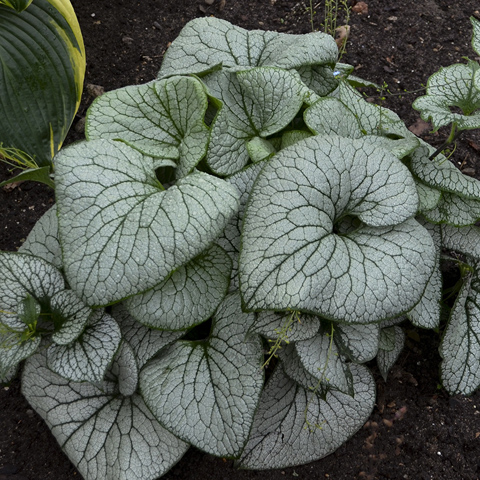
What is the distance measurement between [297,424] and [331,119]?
0.96 meters

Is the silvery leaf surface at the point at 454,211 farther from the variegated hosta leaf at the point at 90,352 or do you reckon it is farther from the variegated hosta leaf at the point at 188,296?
the variegated hosta leaf at the point at 90,352

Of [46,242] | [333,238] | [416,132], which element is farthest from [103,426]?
[416,132]

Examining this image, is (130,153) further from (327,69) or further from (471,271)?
(471,271)

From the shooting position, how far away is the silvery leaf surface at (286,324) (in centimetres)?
146

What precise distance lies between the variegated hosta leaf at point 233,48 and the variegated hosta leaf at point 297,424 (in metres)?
1.05

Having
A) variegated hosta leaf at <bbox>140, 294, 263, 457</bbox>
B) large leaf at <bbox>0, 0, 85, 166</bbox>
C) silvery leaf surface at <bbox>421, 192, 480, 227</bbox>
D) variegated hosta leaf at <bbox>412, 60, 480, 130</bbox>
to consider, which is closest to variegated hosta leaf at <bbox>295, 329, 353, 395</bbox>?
variegated hosta leaf at <bbox>140, 294, 263, 457</bbox>

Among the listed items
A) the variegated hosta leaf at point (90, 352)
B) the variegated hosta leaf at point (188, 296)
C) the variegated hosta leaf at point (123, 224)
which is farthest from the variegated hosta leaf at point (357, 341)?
the variegated hosta leaf at point (90, 352)

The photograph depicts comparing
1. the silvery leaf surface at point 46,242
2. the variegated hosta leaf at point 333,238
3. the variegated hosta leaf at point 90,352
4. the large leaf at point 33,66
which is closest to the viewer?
the variegated hosta leaf at point 333,238

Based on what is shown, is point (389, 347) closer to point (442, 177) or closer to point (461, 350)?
point (461, 350)

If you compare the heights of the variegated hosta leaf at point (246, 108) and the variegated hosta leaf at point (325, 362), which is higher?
the variegated hosta leaf at point (246, 108)

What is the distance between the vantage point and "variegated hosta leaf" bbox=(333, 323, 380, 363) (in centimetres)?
154

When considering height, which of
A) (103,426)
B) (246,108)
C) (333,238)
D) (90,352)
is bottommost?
(103,426)

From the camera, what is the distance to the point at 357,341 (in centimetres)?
156

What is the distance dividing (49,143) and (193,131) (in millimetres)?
912
